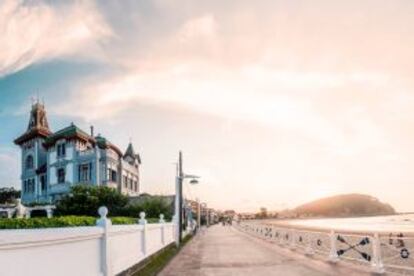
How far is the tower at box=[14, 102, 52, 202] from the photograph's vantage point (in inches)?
2977

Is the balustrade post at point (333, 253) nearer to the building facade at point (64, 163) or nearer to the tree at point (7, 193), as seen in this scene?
the building facade at point (64, 163)

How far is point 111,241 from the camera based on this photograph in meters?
14.7

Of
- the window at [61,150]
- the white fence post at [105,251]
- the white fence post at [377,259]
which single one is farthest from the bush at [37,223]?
the window at [61,150]

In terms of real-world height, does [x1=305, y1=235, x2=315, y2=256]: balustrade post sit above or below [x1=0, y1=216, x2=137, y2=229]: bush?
below

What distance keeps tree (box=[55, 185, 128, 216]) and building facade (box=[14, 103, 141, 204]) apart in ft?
17.0

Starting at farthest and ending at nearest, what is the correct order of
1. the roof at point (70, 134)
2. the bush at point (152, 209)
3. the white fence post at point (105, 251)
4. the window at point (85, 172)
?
the roof at point (70, 134)
the window at point (85, 172)
the bush at point (152, 209)
the white fence post at point (105, 251)

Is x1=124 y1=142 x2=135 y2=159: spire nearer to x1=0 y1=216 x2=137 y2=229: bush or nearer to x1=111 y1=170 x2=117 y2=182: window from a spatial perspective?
x1=111 y1=170 x2=117 y2=182: window

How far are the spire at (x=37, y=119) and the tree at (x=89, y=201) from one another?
22.2m

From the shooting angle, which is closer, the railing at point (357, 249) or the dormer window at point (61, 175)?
the railing at point (357, 249)

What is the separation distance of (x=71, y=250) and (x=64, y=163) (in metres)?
60.7

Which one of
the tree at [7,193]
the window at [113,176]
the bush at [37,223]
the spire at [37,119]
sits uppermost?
the spire at [37,119]

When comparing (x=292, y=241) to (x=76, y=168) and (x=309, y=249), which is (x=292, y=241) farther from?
(x=76, y=168)

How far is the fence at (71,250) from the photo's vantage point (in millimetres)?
7570

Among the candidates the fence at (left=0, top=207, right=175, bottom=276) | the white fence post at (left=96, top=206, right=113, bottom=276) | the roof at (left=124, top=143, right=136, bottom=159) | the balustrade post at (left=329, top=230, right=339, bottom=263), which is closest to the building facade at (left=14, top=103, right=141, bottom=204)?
the roof at (left=124, top=143, right=136, bottom=159)
